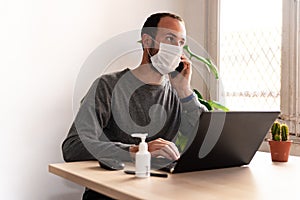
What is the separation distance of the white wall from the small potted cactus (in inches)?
44.6

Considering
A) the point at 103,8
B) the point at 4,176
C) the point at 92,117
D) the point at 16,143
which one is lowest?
the point at 4,176

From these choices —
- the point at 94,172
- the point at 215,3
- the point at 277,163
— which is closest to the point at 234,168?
the point at 277,163

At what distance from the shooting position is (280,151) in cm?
144

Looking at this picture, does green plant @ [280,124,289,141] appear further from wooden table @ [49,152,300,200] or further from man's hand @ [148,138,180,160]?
man's hand @ [148,138,180,160]

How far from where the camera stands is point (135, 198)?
34.6 inches

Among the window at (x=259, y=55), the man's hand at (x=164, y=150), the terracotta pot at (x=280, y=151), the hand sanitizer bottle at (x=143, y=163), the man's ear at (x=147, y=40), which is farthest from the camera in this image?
the window at (x=259, y=55)

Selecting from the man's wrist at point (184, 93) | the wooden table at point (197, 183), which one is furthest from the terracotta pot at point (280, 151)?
the man's wrist at point (184, 93)

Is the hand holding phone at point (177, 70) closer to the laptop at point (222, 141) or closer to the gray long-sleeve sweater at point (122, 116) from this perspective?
the gray long-sleeve sweater at point (122, 116)

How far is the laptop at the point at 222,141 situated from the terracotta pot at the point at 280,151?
0.17 meters

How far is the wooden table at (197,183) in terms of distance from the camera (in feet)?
3.02

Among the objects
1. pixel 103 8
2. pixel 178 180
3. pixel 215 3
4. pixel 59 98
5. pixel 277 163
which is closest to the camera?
pixel 178 180

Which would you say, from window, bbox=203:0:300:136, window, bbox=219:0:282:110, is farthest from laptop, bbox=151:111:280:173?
window, bbox=219:0:282:110

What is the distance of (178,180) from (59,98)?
1169 millimetres

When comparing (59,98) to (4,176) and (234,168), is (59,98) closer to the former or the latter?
(4,176)
